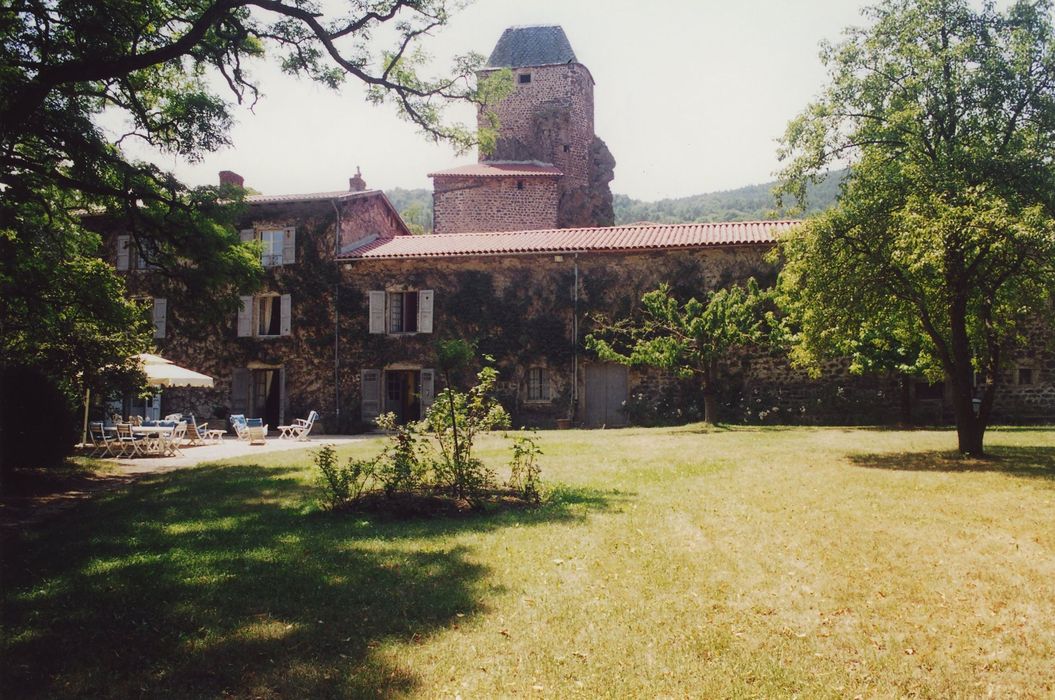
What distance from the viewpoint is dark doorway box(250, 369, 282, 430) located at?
2242 cm

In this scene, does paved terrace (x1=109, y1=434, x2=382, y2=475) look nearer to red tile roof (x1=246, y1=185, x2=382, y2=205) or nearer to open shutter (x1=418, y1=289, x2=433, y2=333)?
open shutter (x1=418, y1=289, x2=433, y2=333)

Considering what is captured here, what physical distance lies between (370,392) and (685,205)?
5901 cm

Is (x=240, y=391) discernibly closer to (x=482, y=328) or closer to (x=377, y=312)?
(x=377, y=312)

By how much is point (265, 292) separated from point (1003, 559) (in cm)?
2138

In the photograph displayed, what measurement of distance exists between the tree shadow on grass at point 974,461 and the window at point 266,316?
1735 cm

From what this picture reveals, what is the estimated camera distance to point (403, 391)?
2188 cm

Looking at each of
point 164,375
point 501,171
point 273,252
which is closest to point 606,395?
point 164,375

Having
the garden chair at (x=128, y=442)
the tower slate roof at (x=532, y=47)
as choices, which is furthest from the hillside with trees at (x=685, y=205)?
the garden chair at (x=128, y=442)

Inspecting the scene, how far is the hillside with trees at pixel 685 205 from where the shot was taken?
57.7 metres

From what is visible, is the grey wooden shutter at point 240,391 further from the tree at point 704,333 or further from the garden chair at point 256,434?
the tree at point 704,333

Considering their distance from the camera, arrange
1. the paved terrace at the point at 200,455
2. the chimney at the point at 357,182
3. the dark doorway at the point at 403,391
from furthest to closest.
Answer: the chimney at the point at 357,182, the dark doorway at the point at 403,391, the paved terrace at the point at 200,455

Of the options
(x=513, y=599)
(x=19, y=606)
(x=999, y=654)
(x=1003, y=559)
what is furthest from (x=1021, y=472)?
(x=19, y=606)

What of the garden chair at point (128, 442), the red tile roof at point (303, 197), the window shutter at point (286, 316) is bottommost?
the garden chair at point (128, 442)

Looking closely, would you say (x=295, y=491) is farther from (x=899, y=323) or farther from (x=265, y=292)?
(x=265, y=292)
